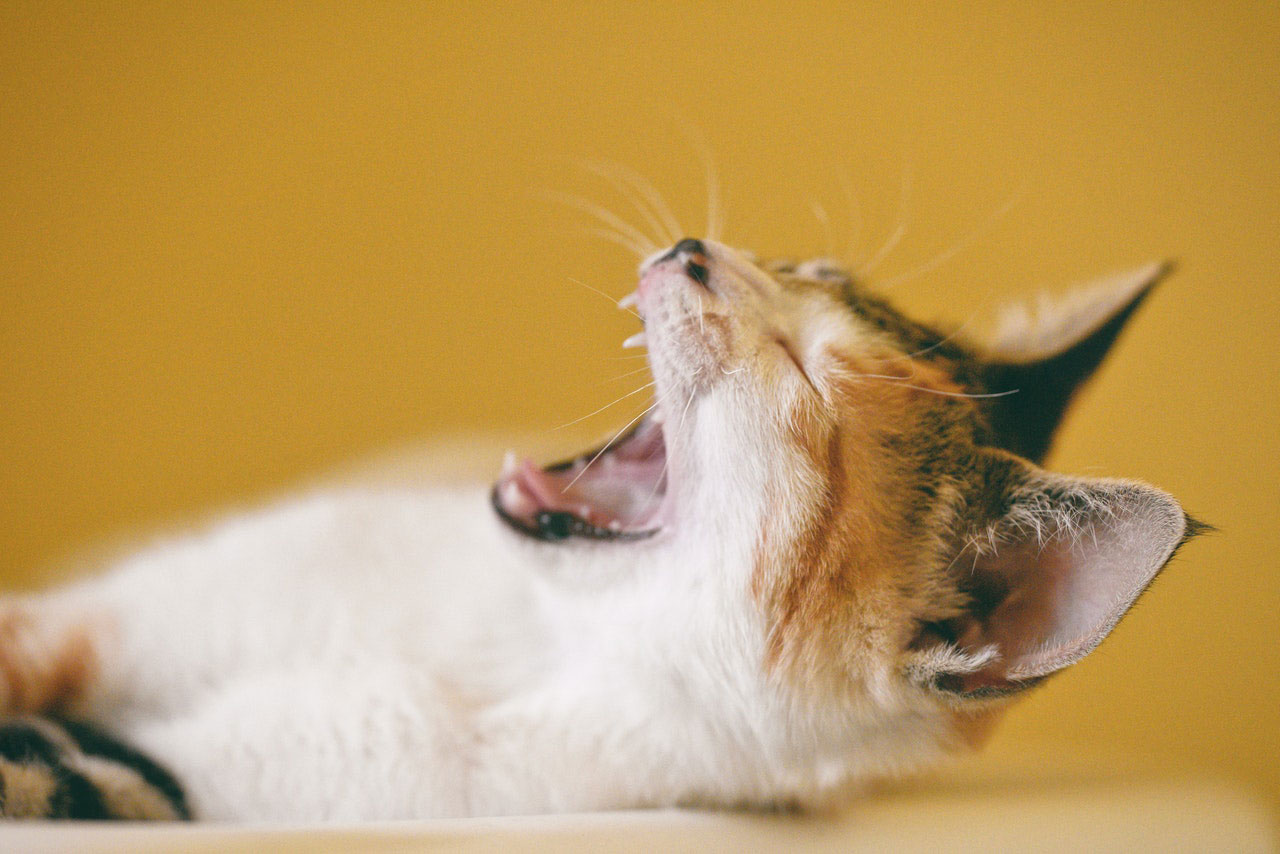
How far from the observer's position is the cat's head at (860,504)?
736mm

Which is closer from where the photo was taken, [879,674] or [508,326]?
[879,674]

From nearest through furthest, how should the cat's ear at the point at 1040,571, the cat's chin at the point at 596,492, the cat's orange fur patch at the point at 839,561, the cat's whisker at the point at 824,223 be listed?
1. the cat's ear at the point at 1040,571
2. the cat's orange fur patch at the point at 839,561
3. the cat's chin at the point at 596,492
4. the cat's whisker at the point at 824,223

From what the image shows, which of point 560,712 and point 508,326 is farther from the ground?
point 508,326

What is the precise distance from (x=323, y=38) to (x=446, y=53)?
23cm

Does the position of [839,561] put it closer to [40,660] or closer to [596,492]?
[596,492]

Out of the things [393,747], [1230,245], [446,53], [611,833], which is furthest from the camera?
[446,53]

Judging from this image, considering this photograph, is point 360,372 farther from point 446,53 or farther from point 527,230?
point 446,53

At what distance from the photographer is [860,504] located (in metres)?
0.81

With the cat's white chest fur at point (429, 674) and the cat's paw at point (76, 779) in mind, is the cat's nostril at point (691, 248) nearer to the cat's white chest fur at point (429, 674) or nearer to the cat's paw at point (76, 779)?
the cat's white chest fur at point (429, 674)

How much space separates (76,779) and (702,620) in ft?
2.00

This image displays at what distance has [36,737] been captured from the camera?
862 millimetres

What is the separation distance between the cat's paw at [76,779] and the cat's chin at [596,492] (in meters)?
0.44

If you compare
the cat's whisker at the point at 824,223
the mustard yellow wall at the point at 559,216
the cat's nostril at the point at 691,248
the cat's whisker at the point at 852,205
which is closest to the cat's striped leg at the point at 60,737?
the mustard yellow wall at the point at 559,216

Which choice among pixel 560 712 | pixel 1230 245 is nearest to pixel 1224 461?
pixel 1230 245
